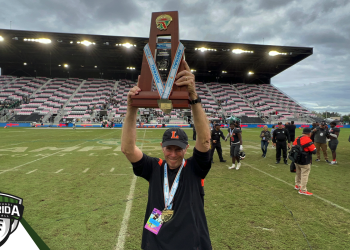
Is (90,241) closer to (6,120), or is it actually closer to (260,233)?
(260,233)

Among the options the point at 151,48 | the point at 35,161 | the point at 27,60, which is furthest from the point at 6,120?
the point at 151,48

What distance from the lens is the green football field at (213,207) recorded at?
349cm

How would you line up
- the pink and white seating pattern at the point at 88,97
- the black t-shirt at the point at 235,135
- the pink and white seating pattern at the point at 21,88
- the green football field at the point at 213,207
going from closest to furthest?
1. the green football field at the point at 213,207
2. the black t-shirt at the point at 235,135
3. the pink and white seating pattern at the point at 88,97
4. the pink and white seating pattern at the point at 21,88

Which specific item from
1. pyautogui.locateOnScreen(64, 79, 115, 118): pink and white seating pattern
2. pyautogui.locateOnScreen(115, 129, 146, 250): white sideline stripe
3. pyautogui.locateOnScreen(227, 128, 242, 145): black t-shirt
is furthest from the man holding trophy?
pyautogui.locateOnScreen(64, 79, 115, 118): pink and white seating pattern

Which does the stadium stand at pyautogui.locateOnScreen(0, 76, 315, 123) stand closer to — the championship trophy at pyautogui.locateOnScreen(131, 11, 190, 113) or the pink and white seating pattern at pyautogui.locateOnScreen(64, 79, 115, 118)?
the pink and white seating pattern at pyautogui.locateOnScreen(64, 79, 115, 118)

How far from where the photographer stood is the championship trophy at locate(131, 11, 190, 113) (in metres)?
1.95

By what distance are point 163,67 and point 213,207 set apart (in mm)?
3747

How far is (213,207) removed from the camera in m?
4.66

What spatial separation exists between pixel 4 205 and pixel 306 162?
7.10 meters

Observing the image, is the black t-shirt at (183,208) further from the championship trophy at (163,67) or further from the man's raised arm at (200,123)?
the championship trophy at (163,67)

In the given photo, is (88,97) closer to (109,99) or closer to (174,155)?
(109,99)

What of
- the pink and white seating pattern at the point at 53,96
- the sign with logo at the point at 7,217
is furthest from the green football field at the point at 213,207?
the pink and white seating pattern at the point at 53,96

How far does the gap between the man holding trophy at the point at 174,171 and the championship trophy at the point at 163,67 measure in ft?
0.03

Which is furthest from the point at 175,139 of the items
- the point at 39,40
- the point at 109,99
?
the point at 109,99
